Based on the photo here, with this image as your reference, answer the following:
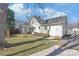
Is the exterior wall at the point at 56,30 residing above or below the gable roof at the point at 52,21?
below

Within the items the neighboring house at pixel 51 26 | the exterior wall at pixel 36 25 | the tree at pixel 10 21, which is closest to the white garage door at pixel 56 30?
the neighboring house at pixel 51 26

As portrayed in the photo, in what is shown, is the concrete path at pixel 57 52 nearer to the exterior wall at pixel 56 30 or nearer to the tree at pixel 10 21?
the exterior wall at pixel 56 30

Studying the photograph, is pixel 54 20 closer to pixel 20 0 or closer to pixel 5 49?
pixel 20 0

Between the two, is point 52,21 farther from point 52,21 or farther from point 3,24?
point 3,24

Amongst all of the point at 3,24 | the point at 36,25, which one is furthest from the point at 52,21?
the point at 3,24

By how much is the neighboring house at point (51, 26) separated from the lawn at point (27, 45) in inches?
3.0

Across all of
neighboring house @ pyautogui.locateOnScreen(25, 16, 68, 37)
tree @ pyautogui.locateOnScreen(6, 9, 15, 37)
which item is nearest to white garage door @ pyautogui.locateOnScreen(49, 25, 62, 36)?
neighboring house @ pyautogui.locateOnScreen(25, 16, 68, 37)

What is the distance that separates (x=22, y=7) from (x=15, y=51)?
40 centimetres

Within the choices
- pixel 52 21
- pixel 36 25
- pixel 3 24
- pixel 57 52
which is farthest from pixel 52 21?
pixel 3 24

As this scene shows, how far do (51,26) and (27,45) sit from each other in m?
0.28

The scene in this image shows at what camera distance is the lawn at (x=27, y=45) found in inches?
83.8

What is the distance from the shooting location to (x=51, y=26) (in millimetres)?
2162

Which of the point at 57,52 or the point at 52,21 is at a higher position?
the point at 52,21

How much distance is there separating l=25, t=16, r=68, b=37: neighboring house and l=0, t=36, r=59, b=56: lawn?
76mm
